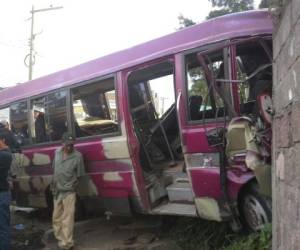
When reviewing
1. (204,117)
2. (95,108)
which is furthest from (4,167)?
(204,117)

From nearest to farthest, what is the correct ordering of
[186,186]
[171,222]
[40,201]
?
[186,186], [171,222], [40,201]

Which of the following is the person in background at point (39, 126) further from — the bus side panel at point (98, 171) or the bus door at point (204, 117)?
the bus door at point (204, 117)

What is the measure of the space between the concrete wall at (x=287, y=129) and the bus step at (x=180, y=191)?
8.62 ft

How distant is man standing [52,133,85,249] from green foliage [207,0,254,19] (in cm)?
1124

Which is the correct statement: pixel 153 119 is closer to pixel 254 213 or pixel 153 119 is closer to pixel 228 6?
pixel 254 213

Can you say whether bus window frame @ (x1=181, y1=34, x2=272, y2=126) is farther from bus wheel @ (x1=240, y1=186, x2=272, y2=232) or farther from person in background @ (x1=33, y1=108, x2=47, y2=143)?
person in background @ (x1=33, y1=108, x2=47, y2=143)

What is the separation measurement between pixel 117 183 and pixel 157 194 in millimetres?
559

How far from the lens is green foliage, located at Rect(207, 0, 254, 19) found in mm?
16703

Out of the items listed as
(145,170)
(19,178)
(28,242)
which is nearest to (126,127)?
(145,170)

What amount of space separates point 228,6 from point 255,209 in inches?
512

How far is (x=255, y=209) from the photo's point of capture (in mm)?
4879

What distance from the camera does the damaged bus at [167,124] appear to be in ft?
15.8

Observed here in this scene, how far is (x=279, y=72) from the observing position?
3.13 metres

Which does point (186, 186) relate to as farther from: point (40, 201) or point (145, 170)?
point (40, 201)
